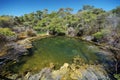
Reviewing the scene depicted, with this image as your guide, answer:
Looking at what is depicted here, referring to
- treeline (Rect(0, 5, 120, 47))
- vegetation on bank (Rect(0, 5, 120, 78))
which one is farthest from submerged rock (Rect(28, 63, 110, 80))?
treeline (Rect(0, 5, 120, 47))

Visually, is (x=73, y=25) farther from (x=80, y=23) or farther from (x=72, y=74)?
(x=72, y=74)

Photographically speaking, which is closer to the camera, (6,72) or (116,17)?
(6,72)

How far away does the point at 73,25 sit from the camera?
36.0m

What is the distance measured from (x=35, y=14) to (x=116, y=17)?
29941mm

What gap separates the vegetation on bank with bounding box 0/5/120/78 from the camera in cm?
2328

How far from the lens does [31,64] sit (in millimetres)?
12797

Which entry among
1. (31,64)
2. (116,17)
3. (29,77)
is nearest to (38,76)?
(29,77)

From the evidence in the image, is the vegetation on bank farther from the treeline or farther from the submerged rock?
the submerged rock

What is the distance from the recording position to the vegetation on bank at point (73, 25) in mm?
23281

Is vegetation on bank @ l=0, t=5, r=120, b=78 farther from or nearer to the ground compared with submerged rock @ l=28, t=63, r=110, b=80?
farther from the ground

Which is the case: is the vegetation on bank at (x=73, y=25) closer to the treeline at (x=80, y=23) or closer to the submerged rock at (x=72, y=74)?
the treeline at (x=80, y=23)

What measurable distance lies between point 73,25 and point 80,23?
2.65m

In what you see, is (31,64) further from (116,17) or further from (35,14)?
(35,14)

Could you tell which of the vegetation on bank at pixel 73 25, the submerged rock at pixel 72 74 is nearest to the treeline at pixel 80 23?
the vegetation on bank at pixel 73 25
